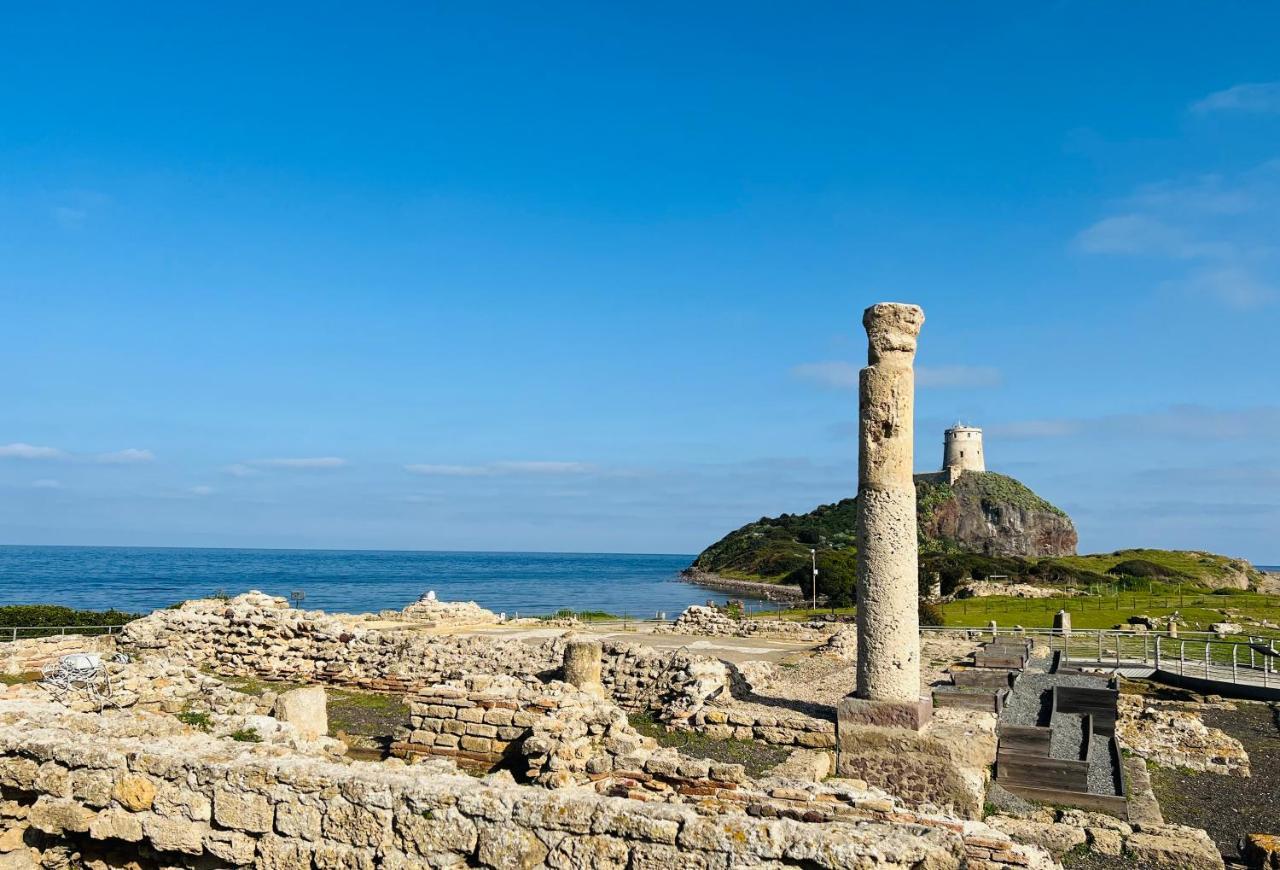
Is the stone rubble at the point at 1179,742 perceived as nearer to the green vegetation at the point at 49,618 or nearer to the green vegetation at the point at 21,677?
the green vegetation at the point at 21,677

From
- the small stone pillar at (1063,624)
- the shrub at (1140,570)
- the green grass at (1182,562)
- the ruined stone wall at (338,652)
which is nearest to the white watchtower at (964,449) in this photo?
the green grass at (1182,562)

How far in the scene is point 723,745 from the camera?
12859 millimetres

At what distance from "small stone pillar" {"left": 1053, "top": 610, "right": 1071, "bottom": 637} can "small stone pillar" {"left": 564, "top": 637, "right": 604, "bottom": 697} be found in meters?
15.1

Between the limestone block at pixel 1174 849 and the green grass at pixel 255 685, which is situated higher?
the limestone block at pixel 1174 849

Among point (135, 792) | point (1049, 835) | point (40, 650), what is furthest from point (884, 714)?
point (40, 650)

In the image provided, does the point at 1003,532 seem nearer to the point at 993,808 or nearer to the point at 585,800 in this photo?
the point at 993,808

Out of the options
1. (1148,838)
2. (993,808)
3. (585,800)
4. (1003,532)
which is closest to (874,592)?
(993,808)

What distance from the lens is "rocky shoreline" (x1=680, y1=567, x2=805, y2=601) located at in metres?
66.8

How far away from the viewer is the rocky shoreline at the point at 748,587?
66750mm

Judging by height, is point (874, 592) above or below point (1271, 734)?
above

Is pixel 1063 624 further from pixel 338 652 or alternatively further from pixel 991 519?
pixel 991 519

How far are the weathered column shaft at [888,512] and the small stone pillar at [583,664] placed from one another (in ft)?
18.8

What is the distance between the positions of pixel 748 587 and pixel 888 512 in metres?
75.7

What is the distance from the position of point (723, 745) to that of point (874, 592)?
344 cm
